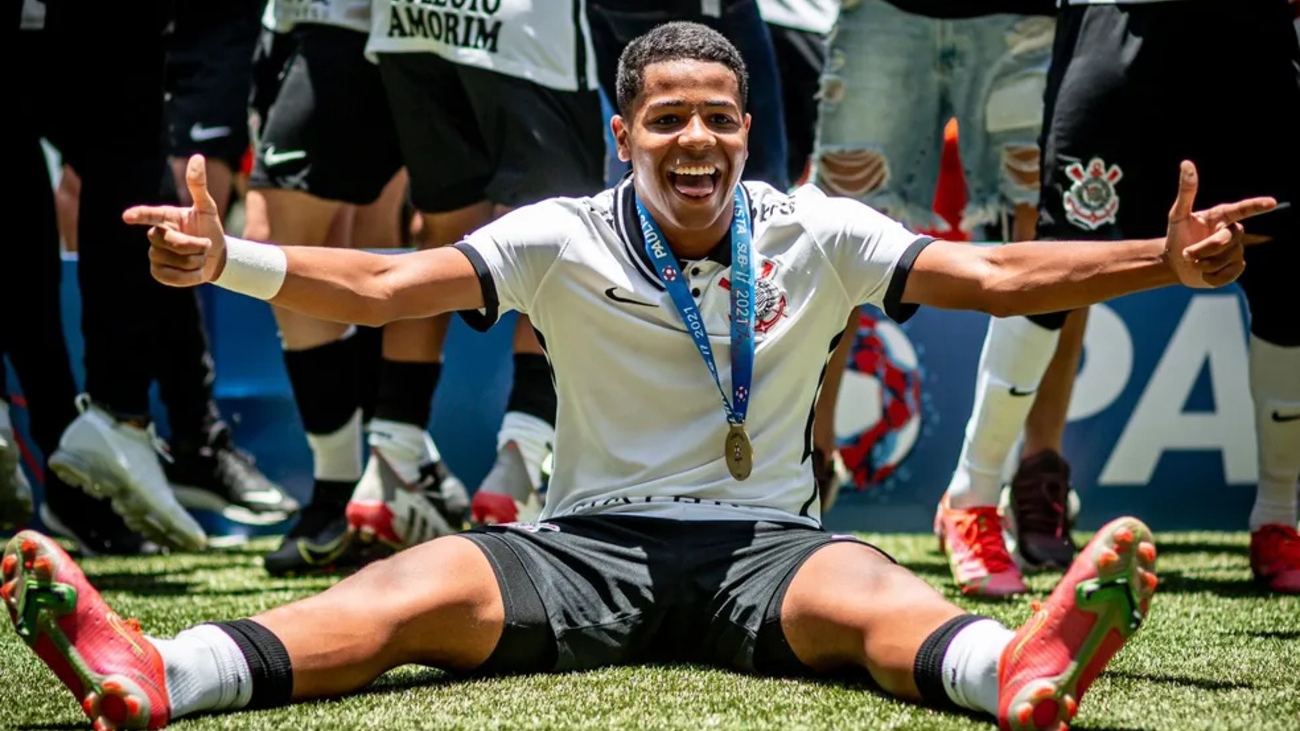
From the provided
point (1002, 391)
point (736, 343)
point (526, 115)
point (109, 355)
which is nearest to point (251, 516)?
point (109, 355)

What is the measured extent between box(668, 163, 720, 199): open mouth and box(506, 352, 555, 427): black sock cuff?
64.6 inches

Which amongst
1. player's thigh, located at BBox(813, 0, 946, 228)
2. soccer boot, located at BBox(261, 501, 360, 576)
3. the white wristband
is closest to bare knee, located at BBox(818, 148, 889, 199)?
player's thigh, located at BBox(813, 0, 946, 228)

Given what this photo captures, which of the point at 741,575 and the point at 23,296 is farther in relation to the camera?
the point at 23,296

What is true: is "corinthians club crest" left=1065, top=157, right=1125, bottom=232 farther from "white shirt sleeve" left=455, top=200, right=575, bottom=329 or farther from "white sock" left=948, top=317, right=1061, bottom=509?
"white shirt sleeve" left=455, top=200, right=575, bottom=329

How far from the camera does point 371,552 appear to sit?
4879mm

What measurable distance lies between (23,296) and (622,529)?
289cm

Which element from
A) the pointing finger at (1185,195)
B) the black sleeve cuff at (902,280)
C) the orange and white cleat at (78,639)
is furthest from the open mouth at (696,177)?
the orange and white cleat at (78,639)

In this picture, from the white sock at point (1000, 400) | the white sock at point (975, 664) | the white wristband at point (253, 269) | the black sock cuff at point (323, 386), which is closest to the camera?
the white sock at point (975, 664)

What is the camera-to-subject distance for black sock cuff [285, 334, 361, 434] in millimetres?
4949

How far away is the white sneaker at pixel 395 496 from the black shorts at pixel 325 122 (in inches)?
28.5

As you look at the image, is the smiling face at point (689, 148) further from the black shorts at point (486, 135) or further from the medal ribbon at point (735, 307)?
the black shorts at point (486, 135)

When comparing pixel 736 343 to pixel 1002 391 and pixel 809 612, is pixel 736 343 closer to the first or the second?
pixel 809 612

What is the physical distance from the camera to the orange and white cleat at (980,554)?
418 centimetres

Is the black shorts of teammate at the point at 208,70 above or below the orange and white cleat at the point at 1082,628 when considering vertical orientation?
above
